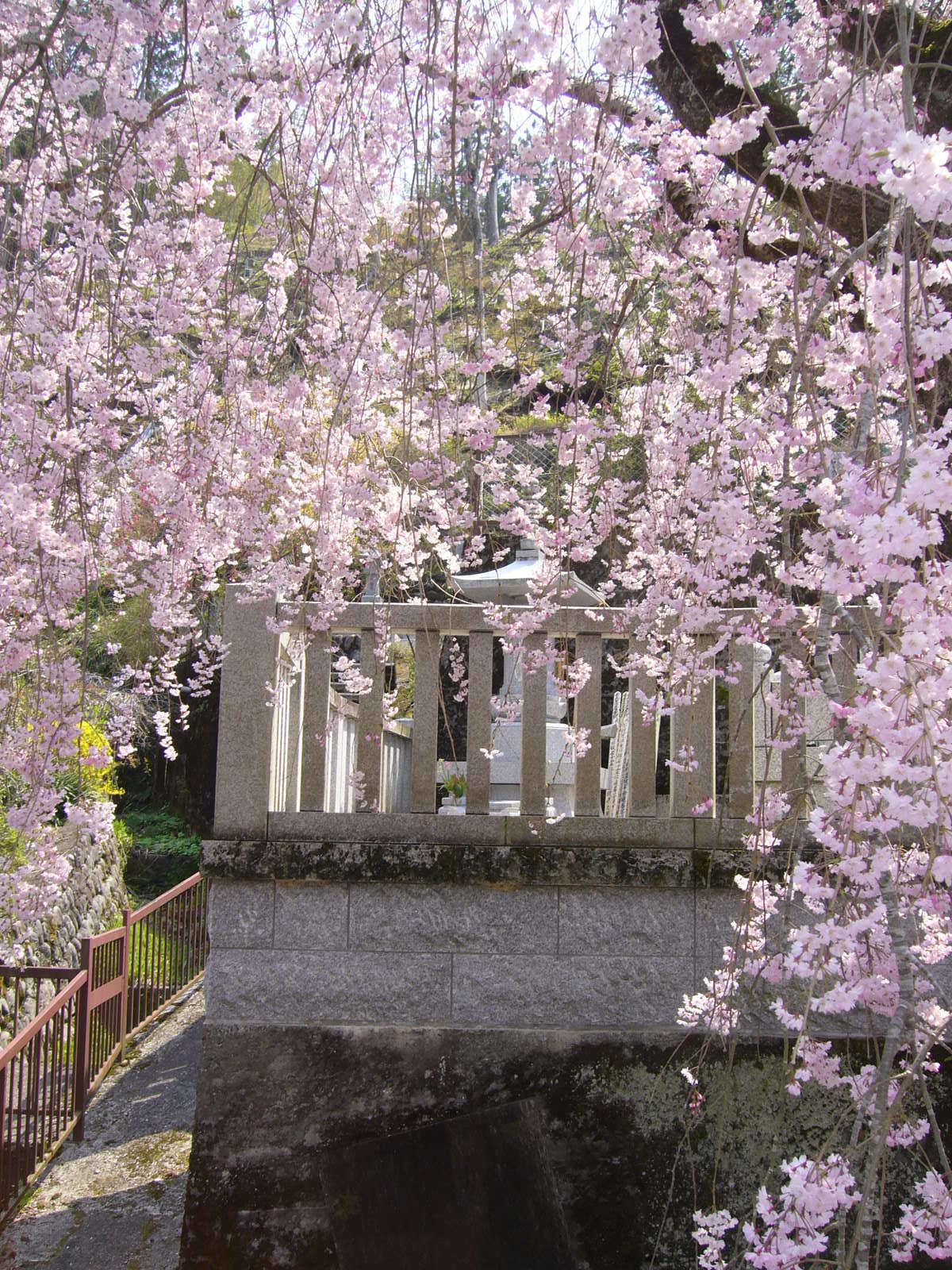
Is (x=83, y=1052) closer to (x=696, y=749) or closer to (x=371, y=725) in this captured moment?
(x=371, y=725)

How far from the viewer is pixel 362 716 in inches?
170

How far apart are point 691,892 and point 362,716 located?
1.48m

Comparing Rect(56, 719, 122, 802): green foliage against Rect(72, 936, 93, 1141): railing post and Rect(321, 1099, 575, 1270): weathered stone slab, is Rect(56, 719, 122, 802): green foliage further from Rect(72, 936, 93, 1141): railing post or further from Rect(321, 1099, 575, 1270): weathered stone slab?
Rect(321, 1099, 575, 1270): weathered stone slab

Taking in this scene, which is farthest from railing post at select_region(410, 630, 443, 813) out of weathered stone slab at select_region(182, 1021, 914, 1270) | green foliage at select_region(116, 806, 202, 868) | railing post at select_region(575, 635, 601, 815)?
green foliage at select_region(116, 806, 202, 868)

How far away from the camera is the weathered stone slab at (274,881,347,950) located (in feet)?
13.7

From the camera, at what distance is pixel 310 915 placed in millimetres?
4172

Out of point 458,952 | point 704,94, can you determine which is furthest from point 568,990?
point 704,94

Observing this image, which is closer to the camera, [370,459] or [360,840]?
[360,840]

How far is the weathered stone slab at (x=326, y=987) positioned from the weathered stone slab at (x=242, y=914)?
1.7 inches

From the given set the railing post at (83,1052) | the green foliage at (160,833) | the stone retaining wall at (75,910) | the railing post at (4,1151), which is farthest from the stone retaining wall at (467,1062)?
the green foliage at (160,833)

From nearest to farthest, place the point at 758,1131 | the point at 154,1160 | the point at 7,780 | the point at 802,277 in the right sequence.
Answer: the point at 802,277 → the point at 758,1131 → the point at 154,1160 → the point at 7,780

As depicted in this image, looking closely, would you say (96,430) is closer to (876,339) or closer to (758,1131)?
(876,339)

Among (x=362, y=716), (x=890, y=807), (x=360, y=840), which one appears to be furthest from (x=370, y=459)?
(x=890, y=807)

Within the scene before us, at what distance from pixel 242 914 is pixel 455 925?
2.73ft
